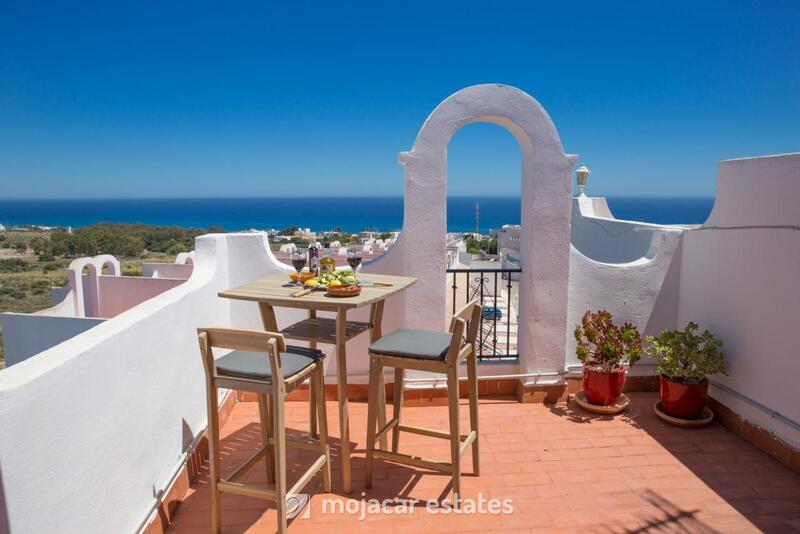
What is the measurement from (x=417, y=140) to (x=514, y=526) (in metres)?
2.96

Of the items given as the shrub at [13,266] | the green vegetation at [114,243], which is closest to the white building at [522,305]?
the green vegetation at [114,243]

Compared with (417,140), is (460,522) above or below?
below

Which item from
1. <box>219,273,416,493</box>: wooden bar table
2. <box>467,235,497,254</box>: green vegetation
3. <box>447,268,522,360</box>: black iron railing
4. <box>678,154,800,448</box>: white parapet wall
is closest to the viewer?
<box>219,273,416,493</box>: wooden bar table

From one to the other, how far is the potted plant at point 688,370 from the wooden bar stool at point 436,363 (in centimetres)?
194

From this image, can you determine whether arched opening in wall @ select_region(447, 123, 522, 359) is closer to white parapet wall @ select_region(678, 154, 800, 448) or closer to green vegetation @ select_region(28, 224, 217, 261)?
white parapet wall @ select_region(678, 154, 800, 448)

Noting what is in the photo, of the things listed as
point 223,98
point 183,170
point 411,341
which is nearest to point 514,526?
point 411,341

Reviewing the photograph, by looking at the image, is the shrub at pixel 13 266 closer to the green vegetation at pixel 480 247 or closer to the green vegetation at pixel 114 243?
the green vegetation at pixel 114 243

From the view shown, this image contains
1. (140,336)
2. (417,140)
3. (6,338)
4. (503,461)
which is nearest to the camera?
(140,336)

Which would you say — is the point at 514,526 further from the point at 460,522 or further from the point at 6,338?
the point at 6,338

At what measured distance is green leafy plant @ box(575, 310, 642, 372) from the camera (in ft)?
14.4

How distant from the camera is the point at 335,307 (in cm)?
285

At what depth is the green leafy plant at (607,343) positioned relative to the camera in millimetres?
4391

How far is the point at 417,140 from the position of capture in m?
4.31

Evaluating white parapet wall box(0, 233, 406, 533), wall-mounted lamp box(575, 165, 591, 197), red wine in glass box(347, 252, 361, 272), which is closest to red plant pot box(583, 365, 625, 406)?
red wine in glass box(347, 252, 361, 272)
